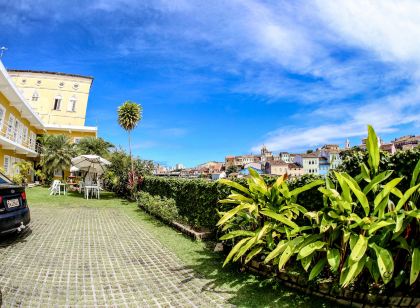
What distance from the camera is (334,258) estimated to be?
3.41 metres

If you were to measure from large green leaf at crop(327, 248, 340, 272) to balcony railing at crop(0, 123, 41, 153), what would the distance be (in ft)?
Answer: 77.5

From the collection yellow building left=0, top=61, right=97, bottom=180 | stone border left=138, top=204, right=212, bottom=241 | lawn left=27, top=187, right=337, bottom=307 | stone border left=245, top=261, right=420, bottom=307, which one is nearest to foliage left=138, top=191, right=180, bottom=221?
stone border left=138, top=204, right=212, bottom=241

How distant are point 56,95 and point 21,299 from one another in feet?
137

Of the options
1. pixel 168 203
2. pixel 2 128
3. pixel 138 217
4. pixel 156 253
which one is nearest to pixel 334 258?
pixel 156 253

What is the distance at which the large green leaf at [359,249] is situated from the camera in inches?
120

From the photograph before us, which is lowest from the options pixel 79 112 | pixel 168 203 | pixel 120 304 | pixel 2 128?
pixel 120 304

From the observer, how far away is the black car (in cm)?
563

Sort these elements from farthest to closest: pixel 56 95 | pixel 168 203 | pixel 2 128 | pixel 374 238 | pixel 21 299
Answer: pixel 56 95, pixel 2 128, pixel 168 203, pixel 21 299, pixel 374 238

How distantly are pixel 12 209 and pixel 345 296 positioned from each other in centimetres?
660

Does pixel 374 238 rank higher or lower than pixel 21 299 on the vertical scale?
higher

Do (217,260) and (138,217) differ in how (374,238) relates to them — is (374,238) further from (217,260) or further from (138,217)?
(138,217)

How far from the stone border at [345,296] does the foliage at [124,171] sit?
1386 cm

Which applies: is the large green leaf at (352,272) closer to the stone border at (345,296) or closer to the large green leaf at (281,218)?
the stone border at (345,296)

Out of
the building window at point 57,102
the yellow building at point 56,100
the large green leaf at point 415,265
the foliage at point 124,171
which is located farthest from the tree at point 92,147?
the large green leaf at point 415,265
